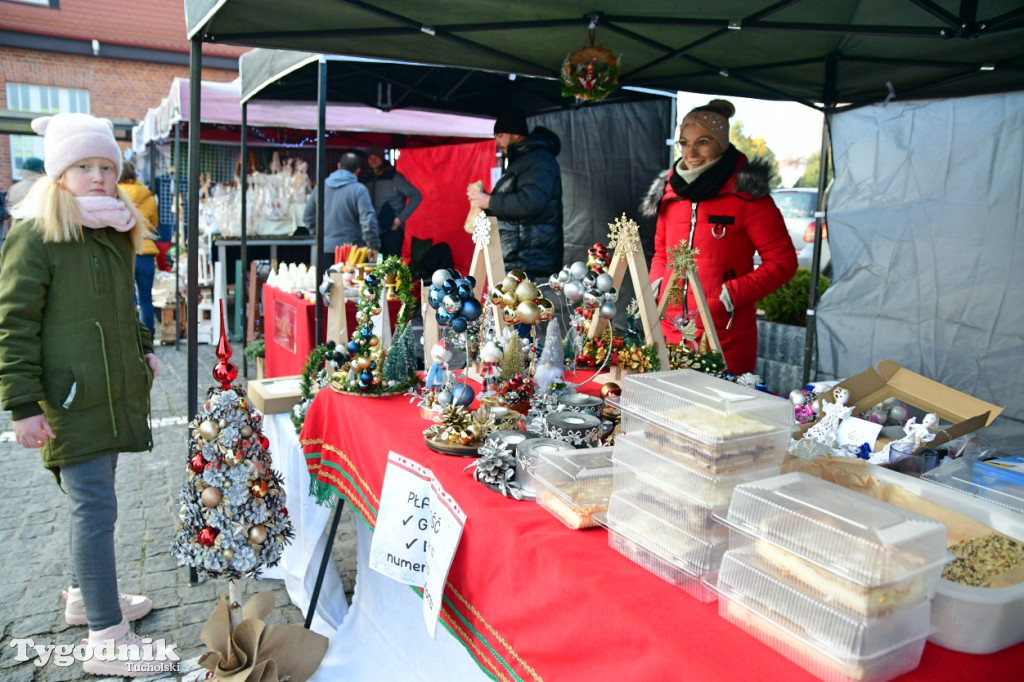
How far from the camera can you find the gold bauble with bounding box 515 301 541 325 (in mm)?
2115

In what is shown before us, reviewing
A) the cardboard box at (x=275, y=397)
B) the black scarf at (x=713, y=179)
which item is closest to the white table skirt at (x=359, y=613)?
the cardboard box at (x=275, y=397)

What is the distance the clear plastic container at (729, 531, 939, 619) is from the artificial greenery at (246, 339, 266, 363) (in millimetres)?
5817

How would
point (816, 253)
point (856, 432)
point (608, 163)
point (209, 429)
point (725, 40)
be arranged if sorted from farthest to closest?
point (608, 163) < point (816, 253) < point (725, 40) < point (209, 429) < point (856, 432)

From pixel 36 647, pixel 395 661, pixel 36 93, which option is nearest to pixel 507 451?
pixel 395 661

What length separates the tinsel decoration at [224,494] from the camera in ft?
6.57

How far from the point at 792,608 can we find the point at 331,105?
743cm

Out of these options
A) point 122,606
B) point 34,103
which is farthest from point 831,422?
point 34,103

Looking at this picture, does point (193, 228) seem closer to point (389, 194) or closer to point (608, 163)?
point (608, 163)

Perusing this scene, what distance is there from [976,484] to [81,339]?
2.57 meters

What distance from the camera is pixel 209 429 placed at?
1.98 meters

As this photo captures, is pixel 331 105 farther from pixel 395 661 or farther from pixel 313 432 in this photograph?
pixel 395 661

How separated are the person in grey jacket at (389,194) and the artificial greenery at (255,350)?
179 centimetres

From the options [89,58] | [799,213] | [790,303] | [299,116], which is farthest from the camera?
[89,58]

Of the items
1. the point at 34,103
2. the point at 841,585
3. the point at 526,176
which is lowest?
the point at 841,585
